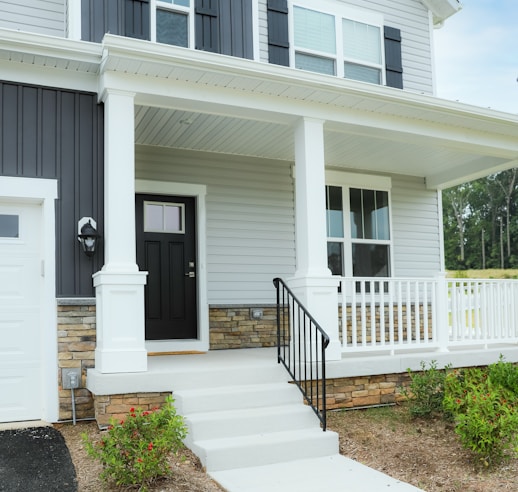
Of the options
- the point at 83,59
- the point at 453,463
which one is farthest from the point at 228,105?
the point at 453,463

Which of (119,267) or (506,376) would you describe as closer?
(119,267)

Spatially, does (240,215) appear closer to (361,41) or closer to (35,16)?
(361,41)

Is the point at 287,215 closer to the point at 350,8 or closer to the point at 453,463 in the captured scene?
the point at 350,8

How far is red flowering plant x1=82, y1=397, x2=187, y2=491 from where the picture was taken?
12.7 ft

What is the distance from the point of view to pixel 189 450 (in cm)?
471

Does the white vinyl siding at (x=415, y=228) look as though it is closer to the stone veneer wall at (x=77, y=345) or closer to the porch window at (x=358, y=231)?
the porch window at (x=358, y=231)

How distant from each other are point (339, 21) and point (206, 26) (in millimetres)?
2210

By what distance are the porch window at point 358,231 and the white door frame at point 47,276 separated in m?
4.23

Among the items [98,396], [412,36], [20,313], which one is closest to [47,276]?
[20,313]

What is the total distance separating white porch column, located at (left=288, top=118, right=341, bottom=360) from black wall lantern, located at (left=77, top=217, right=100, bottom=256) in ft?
6.76

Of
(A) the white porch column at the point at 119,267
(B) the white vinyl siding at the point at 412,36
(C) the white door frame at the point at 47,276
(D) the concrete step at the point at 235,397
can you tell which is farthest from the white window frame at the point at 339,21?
(D) the concrete step at the point at 235,397

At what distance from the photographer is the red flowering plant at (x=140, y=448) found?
12.7ft

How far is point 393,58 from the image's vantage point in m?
8.74

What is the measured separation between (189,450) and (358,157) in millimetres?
5067
